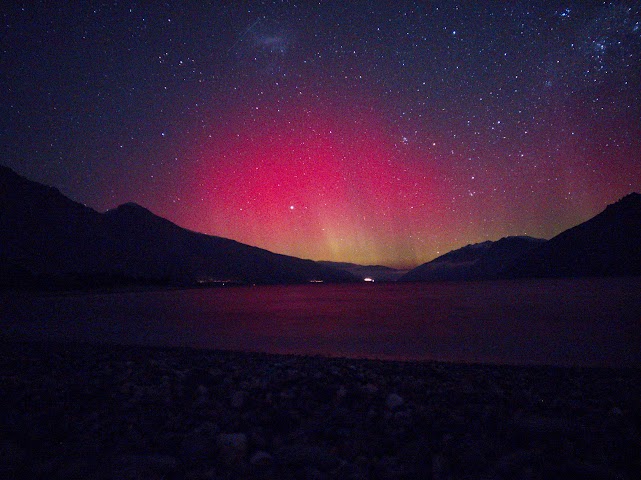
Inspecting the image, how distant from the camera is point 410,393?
16.9 ft

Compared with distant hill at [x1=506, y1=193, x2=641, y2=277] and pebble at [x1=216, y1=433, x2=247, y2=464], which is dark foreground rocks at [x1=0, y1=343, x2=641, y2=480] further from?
distant hill at [x1=506, y1=193, x2=641, y2=277]

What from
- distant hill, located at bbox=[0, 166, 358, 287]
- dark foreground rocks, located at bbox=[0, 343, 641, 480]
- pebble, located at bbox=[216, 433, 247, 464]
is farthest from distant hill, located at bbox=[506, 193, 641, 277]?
pebble, located at bbox=[216, 433, 247, 464]

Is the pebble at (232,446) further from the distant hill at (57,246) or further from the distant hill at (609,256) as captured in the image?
the distant hill at (609,256)

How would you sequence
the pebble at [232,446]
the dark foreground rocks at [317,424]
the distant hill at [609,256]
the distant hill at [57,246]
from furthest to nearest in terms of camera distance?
1. the distant hill at [609,256]
2. the distant hill at [57,246]
3. the pebble at [232,446]
4. the dark foreground rocks at [317,424]

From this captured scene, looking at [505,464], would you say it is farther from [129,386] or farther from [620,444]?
[129,386]

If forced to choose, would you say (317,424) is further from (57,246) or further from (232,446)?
(57,246)

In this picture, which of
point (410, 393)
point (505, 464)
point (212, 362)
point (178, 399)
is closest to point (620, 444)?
point (505, 464)

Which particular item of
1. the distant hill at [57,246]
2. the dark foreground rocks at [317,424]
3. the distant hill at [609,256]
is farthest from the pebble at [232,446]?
the distant hill at [609,256]

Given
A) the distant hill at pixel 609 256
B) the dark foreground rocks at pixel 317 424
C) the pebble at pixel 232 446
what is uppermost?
the distant hill at pixel 609 256

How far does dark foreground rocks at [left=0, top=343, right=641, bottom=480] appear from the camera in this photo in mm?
3098

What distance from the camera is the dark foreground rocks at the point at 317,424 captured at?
3098 mm

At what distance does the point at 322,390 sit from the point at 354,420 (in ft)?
3.84

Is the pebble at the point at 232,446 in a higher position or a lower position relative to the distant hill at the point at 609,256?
lower

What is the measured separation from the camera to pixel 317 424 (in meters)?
4.00
